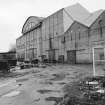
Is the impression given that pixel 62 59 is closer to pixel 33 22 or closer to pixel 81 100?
pixel 33 22

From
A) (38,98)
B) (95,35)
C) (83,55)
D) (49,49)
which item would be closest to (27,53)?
(49,49)

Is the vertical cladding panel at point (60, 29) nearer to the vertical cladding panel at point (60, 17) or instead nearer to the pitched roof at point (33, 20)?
the vertical cladding panel at point (60, 17)

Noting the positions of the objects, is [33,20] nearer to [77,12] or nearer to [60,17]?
[60,17]

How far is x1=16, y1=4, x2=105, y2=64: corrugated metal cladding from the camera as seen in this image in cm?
2231

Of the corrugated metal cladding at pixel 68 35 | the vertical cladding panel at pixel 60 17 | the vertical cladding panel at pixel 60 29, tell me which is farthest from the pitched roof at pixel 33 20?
the vertical cladding panel at pixel 60 29

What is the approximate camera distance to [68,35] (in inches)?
1077

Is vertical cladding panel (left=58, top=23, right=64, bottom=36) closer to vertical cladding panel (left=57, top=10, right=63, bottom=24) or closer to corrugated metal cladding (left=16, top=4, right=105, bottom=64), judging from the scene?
corrugated metal cladding (left=16, top=4, right=105, bottom=64)

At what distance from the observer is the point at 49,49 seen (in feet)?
107

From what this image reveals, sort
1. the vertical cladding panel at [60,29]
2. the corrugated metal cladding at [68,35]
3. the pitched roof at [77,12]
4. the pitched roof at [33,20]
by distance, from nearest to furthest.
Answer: the corrugated metal cladding at [68,35]
the vertical cladding panel at [60,29]
the pitched roof at [77,12]
the pitched roof at [33,20]

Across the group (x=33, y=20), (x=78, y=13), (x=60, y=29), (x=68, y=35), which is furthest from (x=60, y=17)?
(x=33, y=20)

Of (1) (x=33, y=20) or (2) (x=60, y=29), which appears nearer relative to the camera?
(2) (x=60, y=29)

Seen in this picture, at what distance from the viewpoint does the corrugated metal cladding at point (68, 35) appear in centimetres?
2231

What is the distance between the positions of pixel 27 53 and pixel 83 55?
23.3 m

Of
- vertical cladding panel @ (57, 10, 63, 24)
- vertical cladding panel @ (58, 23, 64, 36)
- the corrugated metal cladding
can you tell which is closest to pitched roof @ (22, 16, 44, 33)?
the corrugated metal cladding
